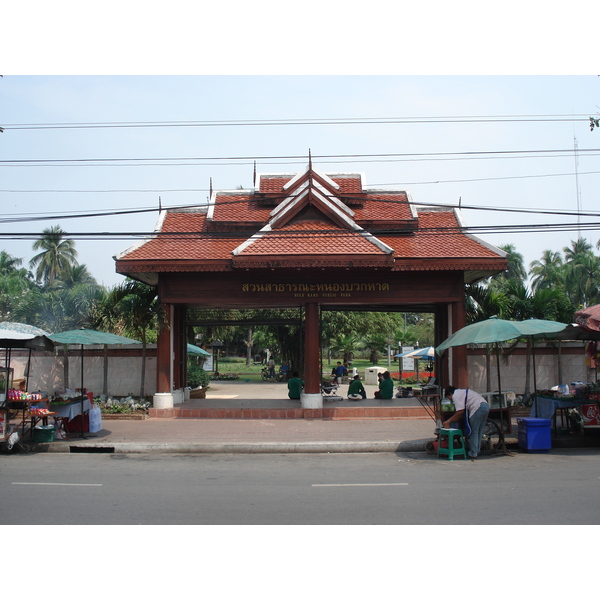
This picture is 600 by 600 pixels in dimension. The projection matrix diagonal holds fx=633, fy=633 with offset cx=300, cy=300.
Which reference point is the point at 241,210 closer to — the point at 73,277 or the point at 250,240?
the point at 250,240

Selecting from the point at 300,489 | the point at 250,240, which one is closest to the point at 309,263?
the point at 250,240

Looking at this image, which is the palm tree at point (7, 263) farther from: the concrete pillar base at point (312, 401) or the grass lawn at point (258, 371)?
the concrete pillar base at point (312, 401)

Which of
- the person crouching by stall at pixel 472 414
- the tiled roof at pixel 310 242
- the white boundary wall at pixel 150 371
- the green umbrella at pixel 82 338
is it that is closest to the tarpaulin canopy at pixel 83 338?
the green umbrella at pixel 82 338

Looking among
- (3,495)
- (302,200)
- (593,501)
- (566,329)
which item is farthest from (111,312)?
(593,501)

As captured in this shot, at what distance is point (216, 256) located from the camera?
17812 mm

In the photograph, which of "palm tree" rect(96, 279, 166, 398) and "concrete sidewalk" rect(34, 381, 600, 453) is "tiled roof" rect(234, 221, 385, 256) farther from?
"concrete sidewalk" rect(34, 381, 600, 453)

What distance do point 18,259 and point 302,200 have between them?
6137 cm

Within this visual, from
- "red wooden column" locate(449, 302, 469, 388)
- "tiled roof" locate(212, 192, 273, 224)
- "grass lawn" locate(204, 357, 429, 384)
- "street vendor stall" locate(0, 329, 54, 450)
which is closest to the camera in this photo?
"street vendor stall" locate(0, 329, 54, 450)

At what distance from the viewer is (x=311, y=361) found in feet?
59.4

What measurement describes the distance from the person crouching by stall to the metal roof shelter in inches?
224

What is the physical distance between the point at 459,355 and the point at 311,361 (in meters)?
4.34

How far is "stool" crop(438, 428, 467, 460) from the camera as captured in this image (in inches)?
473

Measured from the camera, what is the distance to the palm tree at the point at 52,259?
6888cm

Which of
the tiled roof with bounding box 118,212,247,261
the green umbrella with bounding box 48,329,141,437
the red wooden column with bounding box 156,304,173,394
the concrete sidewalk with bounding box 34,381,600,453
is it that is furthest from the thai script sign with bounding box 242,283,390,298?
the green umbrella with bounding box 48,329,141,437
